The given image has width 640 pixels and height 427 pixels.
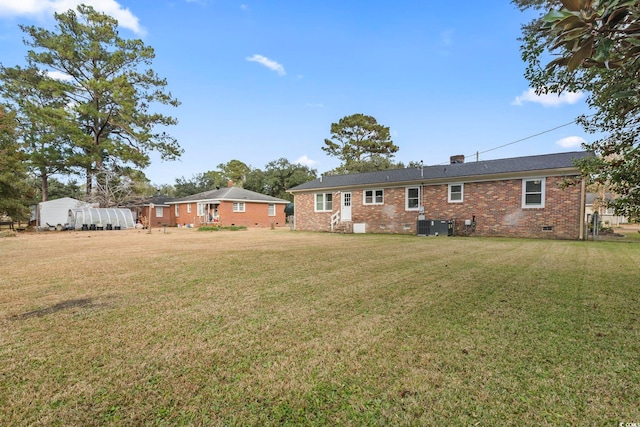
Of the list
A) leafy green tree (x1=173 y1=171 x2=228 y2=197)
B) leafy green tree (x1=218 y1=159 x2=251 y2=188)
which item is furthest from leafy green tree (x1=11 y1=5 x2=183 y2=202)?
leafy green tree (x1=218 y1=159 x2=251 y2=188)

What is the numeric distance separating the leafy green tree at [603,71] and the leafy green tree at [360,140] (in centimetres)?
3377

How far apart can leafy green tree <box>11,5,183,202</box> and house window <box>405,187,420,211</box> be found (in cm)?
2376

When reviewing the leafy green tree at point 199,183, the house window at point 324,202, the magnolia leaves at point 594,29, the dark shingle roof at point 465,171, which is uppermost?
the leafy green tree at point 199,183

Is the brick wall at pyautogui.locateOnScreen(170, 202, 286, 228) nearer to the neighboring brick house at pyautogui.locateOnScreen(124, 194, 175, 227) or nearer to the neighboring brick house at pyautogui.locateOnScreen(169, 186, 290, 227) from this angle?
the neighboring brick house at pyautogui.locateOnScreen(169, 186, 290, 227)

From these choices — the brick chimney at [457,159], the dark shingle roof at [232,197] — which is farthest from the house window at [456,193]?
the dark shingle roof at [232,197]

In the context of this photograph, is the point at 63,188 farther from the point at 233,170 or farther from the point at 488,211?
the point at 488,211

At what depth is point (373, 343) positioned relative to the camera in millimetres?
2906

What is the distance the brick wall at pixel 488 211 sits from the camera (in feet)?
43.8

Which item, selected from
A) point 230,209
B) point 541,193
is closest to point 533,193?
point 541,193

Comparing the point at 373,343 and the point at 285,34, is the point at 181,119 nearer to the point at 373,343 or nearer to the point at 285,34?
the point at 285,34

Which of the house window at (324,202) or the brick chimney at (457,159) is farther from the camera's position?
the house window at (324,202)

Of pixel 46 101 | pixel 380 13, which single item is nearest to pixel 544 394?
pixel 380 13

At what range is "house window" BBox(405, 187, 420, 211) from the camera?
58.0 feet

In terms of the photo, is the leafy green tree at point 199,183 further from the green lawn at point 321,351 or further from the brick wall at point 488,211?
the green lawn at point 321,351
